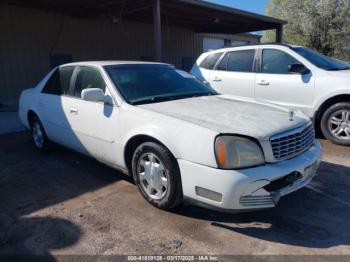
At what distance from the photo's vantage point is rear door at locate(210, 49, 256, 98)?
6457 mm

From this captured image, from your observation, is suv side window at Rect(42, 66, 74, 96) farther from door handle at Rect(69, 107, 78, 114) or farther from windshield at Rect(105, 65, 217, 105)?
windshield at Rect(105, 65, 217, 105)

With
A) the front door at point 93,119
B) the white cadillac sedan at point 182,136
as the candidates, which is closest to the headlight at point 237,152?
the white cadillac sedan at point 182,136

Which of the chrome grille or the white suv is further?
the white suv

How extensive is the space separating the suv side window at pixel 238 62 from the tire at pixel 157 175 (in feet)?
12.7

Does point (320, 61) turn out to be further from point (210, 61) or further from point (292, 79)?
point (210, 61)

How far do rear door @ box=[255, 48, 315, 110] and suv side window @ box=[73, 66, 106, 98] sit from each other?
3.37 m

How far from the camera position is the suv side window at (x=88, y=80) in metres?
4.06

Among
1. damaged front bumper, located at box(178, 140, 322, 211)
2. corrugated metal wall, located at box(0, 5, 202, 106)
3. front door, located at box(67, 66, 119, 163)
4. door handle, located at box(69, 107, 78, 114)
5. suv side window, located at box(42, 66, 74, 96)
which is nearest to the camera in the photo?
damaged front bumper, located at box(178, 140, 322, 211)

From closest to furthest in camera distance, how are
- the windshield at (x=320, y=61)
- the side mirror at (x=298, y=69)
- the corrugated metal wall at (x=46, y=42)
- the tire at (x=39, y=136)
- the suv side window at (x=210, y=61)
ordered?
the tire at (x=39, y=136) → the side mirror at (x=298, y=69) → the windshield at (x=320, y=61) → the suv side window at (x=210, y=61) → the corrugated metal wall at (x=46, y=42)

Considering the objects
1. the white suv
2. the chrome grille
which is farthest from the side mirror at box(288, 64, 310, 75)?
the chrome grille

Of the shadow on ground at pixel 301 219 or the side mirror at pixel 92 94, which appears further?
the side mirror at pixel 92 94

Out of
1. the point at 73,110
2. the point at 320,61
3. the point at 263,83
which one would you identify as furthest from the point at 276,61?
the point at 73,110

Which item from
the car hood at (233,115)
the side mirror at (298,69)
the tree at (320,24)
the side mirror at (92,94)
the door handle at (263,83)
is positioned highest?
the tree at (320,24)

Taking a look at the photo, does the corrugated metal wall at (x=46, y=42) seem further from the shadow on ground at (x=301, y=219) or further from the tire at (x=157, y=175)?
the shadow on ground at (x=301, y=219)
